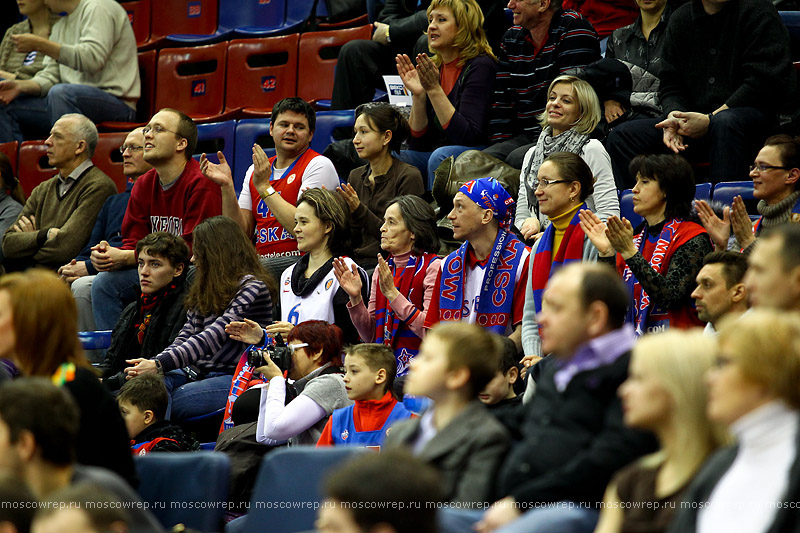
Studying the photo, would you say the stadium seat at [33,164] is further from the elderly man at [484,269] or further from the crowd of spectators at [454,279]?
the elderly man at [484,269]

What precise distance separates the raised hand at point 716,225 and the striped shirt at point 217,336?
190cm

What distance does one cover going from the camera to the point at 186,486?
293cm

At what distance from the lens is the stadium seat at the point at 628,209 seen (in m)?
4.88

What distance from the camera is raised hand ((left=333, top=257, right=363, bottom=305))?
4.67m

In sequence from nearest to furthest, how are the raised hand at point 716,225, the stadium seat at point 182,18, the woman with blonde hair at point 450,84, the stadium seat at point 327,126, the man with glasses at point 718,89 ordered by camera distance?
the raised hand at point 716,225, the man with glasses at point 718,89, the woman with blonde hair at point 450,84, the stadium seat at point 327,126, the stadium seat at point 182,18

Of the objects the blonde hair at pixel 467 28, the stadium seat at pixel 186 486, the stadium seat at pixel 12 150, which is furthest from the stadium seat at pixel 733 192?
the stadium seat at pixel 12 150

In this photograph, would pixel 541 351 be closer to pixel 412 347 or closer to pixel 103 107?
pixel 412 347

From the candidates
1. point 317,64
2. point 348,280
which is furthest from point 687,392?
point 317,64

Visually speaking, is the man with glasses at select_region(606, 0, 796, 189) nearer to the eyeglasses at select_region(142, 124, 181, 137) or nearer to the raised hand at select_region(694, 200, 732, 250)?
the raised hand at select_region(694, 200, 732, 250)

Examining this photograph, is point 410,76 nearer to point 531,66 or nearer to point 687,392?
point 531,66

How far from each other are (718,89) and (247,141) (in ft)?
9.02

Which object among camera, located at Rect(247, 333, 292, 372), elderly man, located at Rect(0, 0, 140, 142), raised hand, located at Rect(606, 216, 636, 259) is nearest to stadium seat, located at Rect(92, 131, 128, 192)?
elderly man, located at Rect(0, 0, 140, 142)

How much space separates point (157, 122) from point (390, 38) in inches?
61.1

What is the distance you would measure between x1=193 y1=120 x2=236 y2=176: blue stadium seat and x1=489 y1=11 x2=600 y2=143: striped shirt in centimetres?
168
